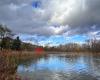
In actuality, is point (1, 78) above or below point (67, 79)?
above

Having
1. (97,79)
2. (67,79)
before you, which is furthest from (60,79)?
(97,79)

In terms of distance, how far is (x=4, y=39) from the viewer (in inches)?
2815

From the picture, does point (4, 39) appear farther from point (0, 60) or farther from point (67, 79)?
point (0, 60)

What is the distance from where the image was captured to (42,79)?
21.3 m

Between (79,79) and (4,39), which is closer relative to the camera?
(79,79)

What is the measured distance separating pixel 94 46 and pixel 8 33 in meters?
81.6

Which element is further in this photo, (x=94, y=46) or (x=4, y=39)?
(x=94, y=46)

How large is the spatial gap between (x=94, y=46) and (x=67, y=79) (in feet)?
413

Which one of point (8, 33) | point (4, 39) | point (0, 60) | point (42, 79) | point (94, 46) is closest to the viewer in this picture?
point (0, 60)

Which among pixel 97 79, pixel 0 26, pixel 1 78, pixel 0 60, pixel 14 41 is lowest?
pixel 97 79

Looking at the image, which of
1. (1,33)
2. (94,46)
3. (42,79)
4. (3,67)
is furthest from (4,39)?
(94,46)

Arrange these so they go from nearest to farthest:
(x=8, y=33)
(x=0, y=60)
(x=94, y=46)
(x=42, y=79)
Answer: (x=0, y=60), (x=42, y=79), (x=8, y=33), (x=94, y=46)

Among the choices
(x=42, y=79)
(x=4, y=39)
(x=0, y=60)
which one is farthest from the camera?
(x=4, y=39)

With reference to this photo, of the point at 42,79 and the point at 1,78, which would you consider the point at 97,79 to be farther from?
the point at 1,78
